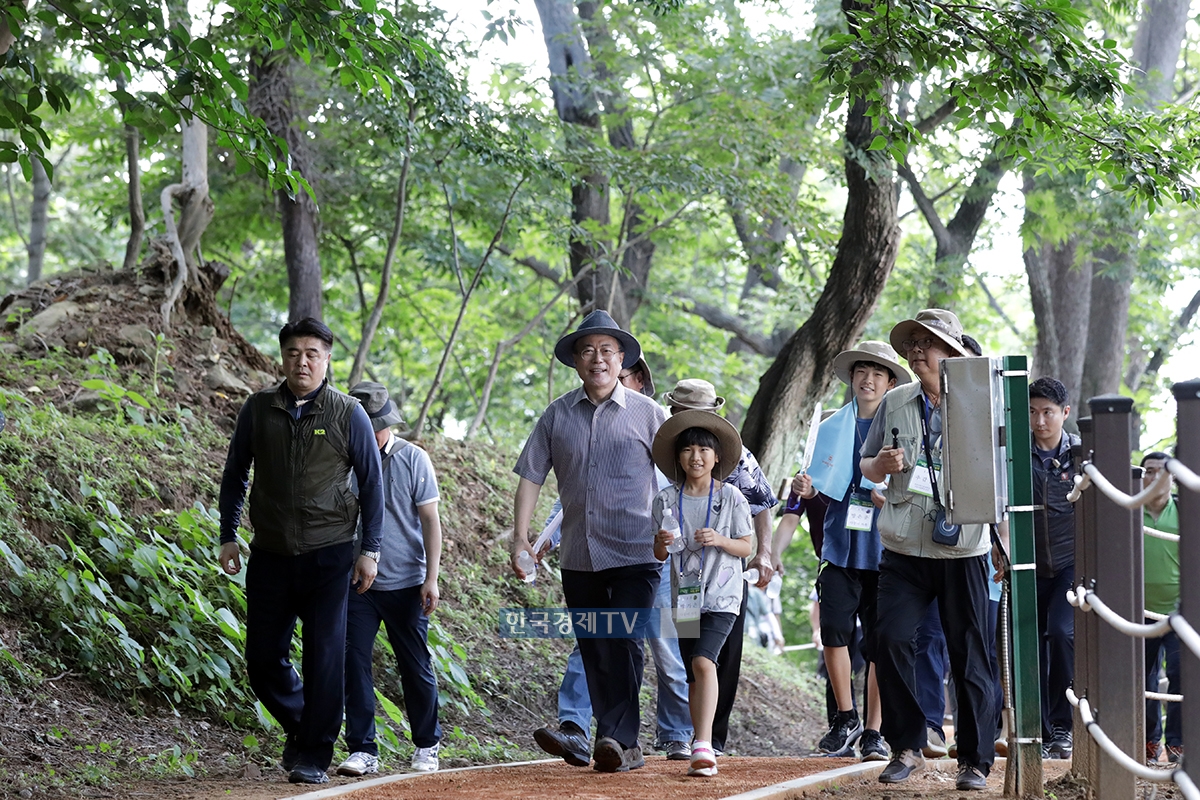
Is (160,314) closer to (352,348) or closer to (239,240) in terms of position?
(239,240)

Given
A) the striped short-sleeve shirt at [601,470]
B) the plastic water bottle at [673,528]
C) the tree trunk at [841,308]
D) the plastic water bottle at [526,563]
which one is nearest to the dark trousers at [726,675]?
the plastic water bottle at [673,528]

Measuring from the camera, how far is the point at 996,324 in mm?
26031

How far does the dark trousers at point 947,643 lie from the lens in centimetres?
559

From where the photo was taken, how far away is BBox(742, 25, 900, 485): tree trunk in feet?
37.8

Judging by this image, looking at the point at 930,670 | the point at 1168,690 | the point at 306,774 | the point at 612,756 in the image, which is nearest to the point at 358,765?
the point at 306,774

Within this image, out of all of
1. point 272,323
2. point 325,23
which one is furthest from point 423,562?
point 272,323

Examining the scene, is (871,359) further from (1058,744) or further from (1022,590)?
(1058,744)

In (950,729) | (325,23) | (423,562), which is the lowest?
(950,729)

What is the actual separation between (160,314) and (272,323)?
13023 mm

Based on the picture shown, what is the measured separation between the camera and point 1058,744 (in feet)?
25.4

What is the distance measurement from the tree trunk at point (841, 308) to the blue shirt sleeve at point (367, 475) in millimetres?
6438

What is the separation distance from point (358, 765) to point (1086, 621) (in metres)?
3.65

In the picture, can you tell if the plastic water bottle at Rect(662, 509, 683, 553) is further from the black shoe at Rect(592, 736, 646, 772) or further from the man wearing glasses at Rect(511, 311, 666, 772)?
the black shoe at Rect(592, 736, 646, 772)

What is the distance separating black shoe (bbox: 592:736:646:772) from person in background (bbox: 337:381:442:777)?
1016 millimetres
